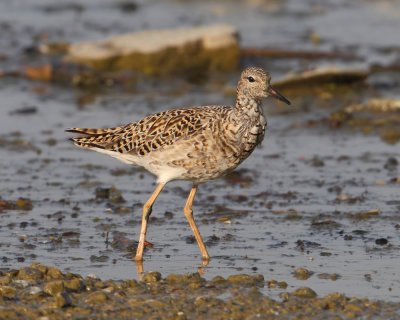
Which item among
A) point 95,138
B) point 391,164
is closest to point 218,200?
point 95,138

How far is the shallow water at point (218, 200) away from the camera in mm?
10078

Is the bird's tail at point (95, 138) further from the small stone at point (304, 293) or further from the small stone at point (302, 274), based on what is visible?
the small stone at point (304, 293)

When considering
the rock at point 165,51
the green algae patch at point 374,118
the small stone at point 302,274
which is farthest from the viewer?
the rock at point 165,51

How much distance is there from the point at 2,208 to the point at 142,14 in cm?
1369

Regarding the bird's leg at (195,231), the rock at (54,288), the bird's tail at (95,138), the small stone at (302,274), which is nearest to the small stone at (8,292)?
the rock at (54,288)

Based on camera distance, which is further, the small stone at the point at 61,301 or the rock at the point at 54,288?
the rock at the point at 54,288

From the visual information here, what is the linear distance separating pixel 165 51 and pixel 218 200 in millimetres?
6744

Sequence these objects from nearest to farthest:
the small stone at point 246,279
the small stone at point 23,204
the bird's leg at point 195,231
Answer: the small stone at point 246,279 → the bird's leg at point 195,231 → the small stone at point 23,204

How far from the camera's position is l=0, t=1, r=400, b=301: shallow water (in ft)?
33.1

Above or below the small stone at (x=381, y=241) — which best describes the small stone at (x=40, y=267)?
above

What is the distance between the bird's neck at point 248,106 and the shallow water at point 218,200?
1276 millimetres

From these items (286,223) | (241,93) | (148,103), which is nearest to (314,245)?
(286,223)

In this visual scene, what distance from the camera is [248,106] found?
10.5 meters

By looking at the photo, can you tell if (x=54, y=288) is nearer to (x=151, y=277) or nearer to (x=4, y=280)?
(x=4, y=280)
